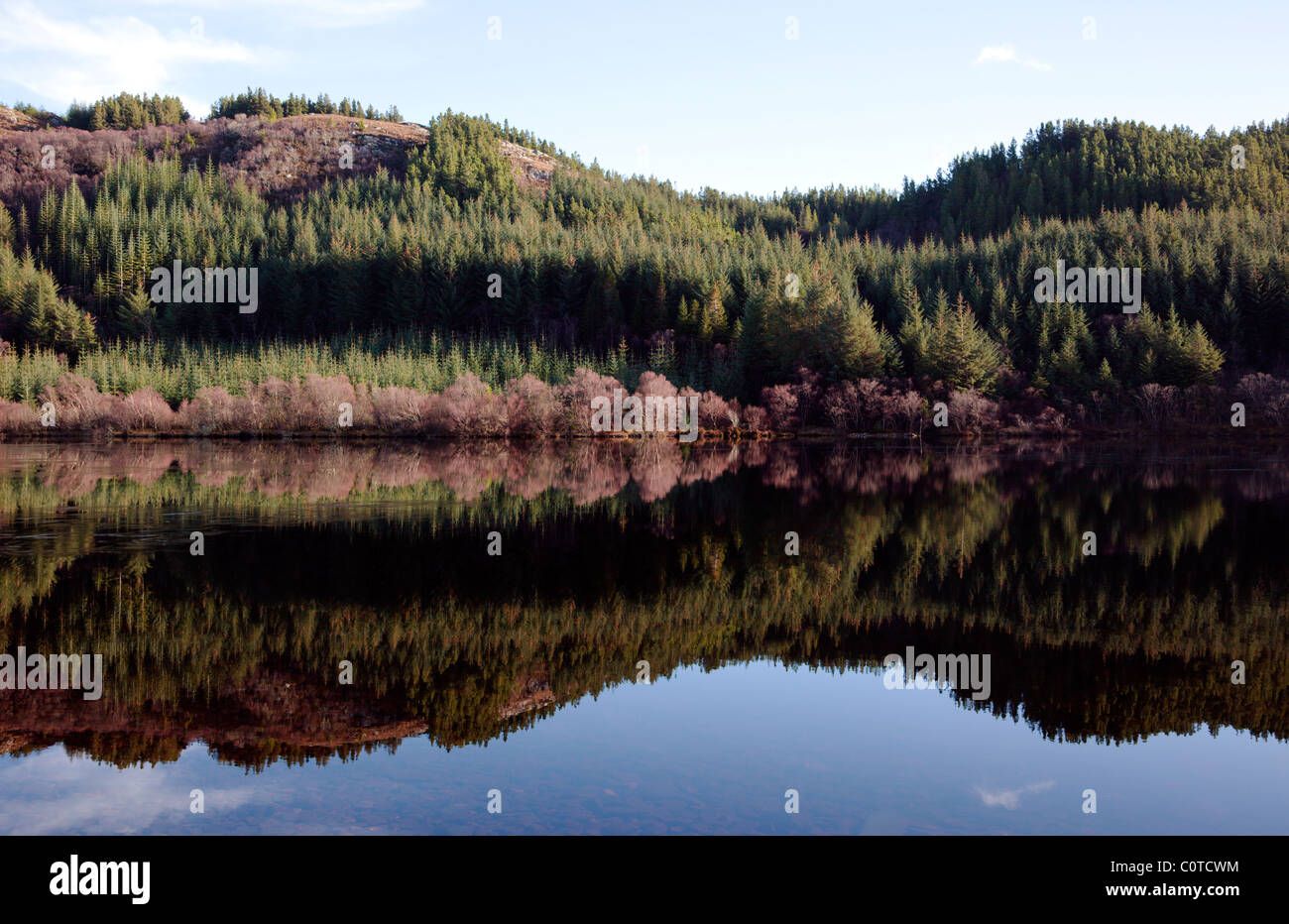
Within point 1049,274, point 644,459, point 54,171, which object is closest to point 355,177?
point 54,171

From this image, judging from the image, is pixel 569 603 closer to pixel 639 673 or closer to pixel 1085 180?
pixel 639 673

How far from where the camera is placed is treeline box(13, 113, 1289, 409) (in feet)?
298

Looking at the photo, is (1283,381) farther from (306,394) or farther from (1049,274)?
(306,394)

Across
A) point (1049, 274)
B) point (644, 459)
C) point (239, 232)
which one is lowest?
point (644, 459)

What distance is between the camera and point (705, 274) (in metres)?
109

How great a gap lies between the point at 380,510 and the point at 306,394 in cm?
6073

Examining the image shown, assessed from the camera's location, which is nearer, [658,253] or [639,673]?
[639,673]

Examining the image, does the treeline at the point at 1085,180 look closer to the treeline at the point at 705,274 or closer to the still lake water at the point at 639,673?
the treeline at the point at 705,274

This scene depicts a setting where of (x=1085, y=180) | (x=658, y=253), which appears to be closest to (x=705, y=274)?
(x=658, y=253)

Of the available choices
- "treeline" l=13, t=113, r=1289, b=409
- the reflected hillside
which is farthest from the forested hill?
the reflected hillside

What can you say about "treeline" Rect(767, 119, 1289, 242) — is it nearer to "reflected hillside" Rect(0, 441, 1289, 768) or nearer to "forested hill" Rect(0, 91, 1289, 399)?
"forested hill" Rect(0, 91, 1289, 399)

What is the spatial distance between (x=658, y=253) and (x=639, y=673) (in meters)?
108

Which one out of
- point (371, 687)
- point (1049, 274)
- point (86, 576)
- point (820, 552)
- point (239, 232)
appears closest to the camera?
point (371, 687)

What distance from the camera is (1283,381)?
83250 mm
